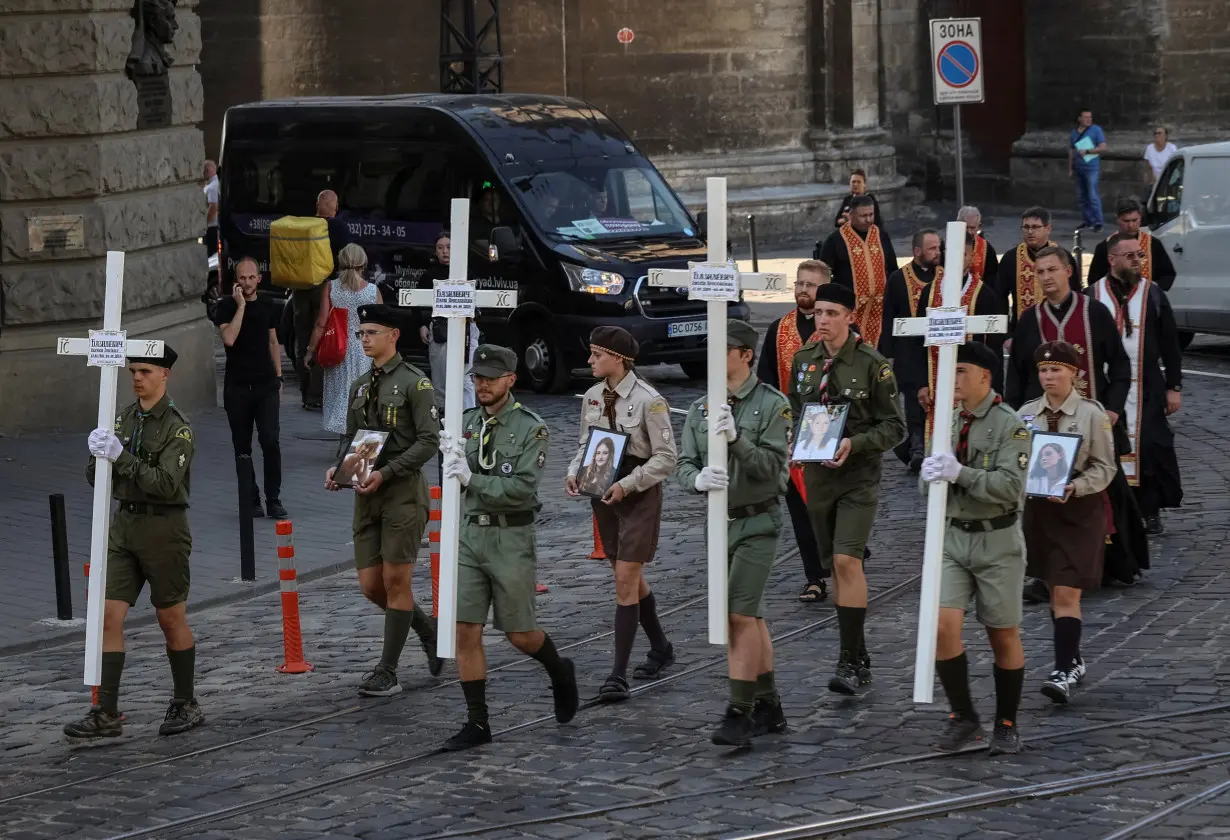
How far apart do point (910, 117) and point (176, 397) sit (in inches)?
804

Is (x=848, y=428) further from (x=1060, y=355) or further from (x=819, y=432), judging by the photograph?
(x=1060, y=355)

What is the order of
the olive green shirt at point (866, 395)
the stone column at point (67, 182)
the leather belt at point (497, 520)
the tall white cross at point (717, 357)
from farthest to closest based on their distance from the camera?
the stone column at point (67, 182)
the olive green shirt at point (866, 395)
the leather belt at point (497, 520)
the tall white cross at point (717, 357)

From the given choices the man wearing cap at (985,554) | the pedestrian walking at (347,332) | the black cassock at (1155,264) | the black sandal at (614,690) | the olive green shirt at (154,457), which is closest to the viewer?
the man wearing cap at (985,554)

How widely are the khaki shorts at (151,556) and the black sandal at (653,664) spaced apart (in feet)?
6.96

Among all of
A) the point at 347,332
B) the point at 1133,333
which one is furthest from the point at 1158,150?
the point at 1133,333

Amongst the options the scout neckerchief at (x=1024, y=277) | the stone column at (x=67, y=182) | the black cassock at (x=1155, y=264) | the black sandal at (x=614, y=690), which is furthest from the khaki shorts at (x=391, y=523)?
the stone column at (x=67, y=182)

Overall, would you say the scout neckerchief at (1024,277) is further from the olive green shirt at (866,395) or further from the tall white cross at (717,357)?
the tall white cross at (717,357)

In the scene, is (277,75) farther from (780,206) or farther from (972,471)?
(972,471)

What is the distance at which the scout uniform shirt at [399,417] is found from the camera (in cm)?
991

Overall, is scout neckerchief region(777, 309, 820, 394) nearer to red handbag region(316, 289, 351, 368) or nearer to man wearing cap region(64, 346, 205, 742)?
man wearing cap region(64, 346, 205, 742)

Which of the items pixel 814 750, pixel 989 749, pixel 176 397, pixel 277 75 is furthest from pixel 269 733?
pixel 277 75

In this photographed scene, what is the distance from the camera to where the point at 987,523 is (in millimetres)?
8469

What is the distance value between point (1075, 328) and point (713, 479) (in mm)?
3821

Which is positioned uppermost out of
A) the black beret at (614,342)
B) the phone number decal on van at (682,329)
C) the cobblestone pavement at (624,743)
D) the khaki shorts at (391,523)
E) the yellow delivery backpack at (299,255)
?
the yellow delivery backpack at (299,255)
